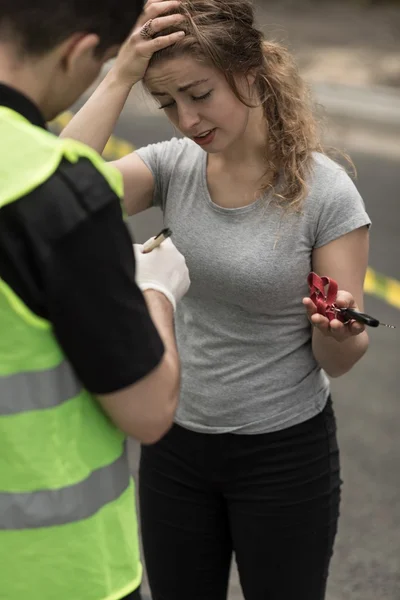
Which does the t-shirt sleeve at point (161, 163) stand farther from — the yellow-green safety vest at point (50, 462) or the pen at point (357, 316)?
the yellow-green safety vest at point (50, 462)

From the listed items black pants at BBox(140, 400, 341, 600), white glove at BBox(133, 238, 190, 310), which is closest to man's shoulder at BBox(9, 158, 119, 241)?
white glove at BBox(133, 238, 190, 310)

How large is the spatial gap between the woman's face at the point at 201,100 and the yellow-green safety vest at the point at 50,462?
89 cm

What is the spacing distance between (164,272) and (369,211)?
18.2 feet

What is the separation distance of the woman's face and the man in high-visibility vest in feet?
2.68

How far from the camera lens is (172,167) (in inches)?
112

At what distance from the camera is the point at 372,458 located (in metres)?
4.67

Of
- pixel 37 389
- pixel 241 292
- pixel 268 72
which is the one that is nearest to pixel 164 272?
pixel 37 389

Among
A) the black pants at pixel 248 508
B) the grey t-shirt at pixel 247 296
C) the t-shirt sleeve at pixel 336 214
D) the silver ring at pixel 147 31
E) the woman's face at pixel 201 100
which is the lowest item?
the black pants at pixel 248 508

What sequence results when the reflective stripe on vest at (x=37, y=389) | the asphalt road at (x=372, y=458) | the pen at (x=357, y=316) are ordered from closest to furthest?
the reflective stripe on vest at (x=37, y=389) → the pen at (x=357, y=316) → the asphalt road at (x=372, y=458)

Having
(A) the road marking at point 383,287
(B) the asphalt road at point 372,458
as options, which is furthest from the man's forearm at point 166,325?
(A) the road marking at point 383,287

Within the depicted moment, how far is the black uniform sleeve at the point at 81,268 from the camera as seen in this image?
1.61 metres

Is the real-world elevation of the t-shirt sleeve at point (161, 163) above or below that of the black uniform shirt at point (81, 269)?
below

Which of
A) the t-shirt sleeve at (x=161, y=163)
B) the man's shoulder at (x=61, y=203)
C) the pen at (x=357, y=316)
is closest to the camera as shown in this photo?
the man's shoulder at (x=61, y=203)

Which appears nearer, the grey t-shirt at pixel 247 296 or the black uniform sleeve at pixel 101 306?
the black uniform sleeve at pixel 101 306
